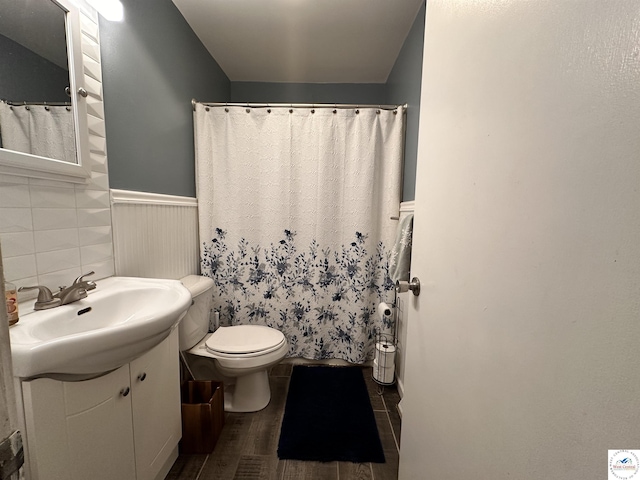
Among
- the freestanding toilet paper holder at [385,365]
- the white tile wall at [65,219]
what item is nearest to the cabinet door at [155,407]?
the white tile wall at [65,219]

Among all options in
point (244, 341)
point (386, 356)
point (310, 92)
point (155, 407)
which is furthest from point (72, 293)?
point (310, 92)

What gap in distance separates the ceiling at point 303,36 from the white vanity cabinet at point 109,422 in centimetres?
189

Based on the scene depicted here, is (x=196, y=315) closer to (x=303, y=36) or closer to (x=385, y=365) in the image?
(x=385, y=365)

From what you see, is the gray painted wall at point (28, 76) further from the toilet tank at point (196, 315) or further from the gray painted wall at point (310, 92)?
the gray painted wall at point (310, 92)

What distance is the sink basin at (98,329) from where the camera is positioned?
567mm

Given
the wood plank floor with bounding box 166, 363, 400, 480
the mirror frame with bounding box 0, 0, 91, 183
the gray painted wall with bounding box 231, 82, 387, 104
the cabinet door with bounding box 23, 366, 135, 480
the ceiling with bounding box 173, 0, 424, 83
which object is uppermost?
the ceiling with bounding box 173, 0, 424, 83

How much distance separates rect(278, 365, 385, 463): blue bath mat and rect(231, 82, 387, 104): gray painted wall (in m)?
2.35

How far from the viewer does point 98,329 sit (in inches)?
27.4

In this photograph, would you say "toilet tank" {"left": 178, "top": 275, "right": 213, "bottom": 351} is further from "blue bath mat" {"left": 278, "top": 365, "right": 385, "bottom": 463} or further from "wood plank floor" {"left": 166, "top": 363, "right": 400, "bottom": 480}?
"blue bath mat" {"left": 278, "top": 365, "right": 385, "bottom": 463}

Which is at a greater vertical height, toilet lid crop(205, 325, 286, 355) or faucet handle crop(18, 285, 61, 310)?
faucet handle crop(18, 285, 61, 310)

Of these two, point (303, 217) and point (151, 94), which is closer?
point (151, 94)

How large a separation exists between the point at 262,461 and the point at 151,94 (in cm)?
189

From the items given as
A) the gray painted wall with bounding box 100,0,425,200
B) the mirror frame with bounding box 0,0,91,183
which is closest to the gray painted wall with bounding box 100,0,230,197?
the gray painted wall with bounding box 100,0,425,200

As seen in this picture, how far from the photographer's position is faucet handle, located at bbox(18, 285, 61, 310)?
789mm
